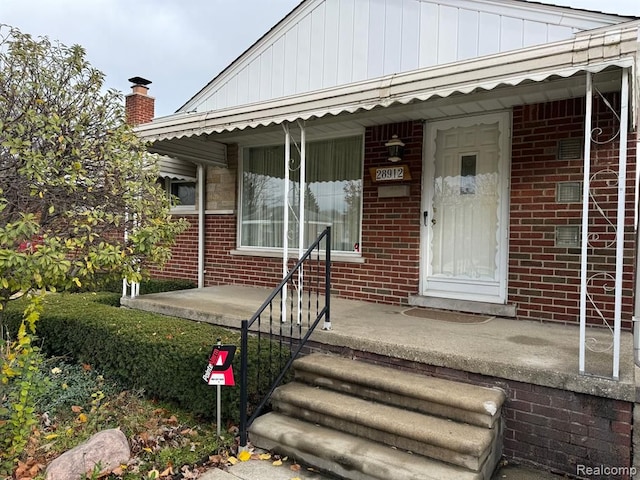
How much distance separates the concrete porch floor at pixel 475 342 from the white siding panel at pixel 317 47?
13.1 ft

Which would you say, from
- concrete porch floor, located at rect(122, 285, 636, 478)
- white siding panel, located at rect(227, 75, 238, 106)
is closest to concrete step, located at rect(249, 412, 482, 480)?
concrete porch floor, located at rect(122, 285, 636, 478)

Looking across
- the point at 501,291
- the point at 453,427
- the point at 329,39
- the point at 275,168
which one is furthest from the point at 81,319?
the point at 329,39

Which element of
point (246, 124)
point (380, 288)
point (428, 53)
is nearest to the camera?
point (246, 124)

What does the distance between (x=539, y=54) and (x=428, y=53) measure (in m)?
3.44

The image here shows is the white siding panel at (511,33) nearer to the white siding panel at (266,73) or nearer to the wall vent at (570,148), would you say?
the wall vent at (570,148)

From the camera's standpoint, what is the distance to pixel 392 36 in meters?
6.33

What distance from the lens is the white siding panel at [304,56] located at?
23.6ft

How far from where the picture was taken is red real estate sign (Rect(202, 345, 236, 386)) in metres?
2.92

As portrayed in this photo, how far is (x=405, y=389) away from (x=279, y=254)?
3714 millimetres

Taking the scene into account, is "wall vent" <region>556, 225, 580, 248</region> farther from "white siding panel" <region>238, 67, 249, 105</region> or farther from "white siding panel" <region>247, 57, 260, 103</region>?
"white siding panel" <region>238, 67, 249, 105</region>

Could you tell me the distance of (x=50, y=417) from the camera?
11.2 feet

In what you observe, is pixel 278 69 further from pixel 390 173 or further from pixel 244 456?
pixel 244 456

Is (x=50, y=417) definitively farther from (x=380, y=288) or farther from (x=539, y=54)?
(x=539, y=54)

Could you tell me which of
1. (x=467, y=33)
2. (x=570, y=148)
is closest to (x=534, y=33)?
(x=467, y=33)
